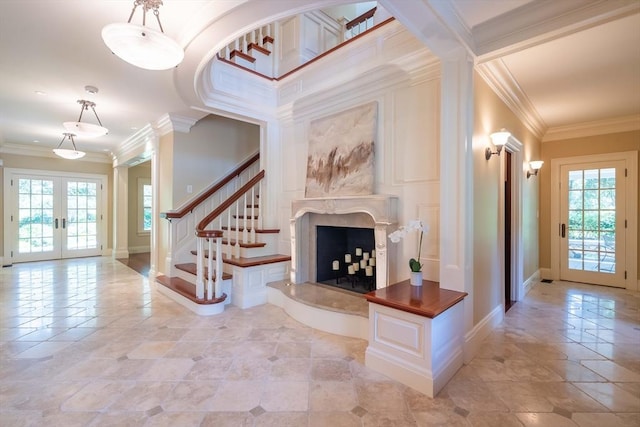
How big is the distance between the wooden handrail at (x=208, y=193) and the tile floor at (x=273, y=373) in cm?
140

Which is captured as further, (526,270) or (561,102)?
(526,270)

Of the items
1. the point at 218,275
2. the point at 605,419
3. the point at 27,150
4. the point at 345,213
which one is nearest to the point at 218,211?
the point at 218,275

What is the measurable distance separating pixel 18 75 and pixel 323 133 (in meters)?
3.47

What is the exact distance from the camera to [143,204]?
8.38 m

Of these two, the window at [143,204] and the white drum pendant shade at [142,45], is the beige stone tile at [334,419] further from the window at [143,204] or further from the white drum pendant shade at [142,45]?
the window at [143,204]

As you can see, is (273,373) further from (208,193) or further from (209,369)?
(208,193)

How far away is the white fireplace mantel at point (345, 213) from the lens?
2.93m

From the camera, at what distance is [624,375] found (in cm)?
220

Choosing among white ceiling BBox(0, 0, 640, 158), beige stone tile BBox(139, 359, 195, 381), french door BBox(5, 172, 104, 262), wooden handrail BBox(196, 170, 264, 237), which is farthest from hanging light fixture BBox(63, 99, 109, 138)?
french door BBox(5, 172, 104, 262)

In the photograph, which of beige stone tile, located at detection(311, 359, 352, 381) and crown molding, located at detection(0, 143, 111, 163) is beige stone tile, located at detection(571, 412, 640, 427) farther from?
crown molding, located at detection(0, 143, 111, 163)

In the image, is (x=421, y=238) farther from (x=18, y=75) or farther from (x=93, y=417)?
(x=18, y=75)

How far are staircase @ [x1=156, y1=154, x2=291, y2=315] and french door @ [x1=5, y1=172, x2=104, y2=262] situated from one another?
15.4 ft

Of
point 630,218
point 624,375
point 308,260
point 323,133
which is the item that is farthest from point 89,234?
point 630,218

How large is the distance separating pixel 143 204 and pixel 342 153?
7272 millimetres
